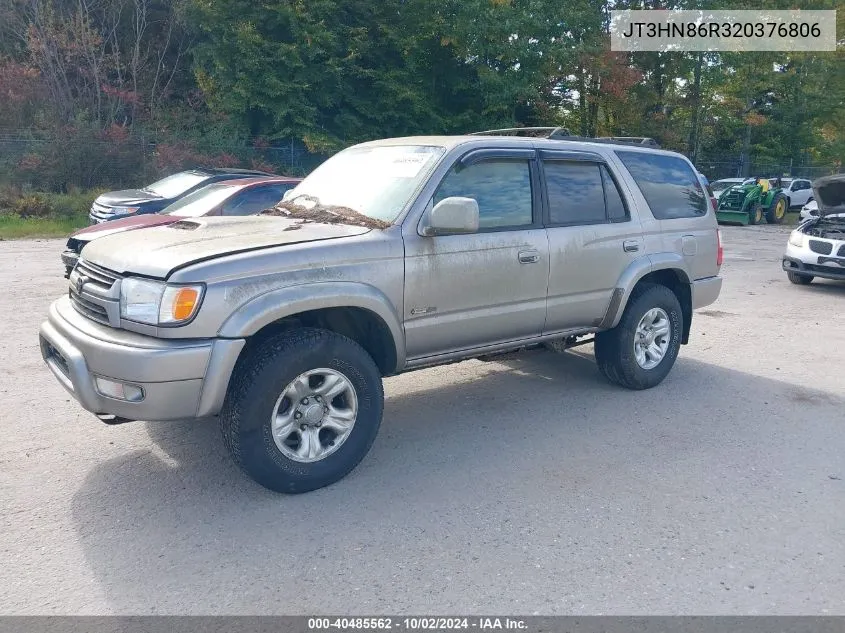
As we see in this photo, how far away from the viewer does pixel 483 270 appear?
4.61 meters

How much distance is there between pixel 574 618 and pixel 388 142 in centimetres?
356

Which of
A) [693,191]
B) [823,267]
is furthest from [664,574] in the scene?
[823,267]

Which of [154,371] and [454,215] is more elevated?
[454,215]

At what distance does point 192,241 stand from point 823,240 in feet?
33.7

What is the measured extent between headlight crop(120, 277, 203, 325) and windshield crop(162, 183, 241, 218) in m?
5.85

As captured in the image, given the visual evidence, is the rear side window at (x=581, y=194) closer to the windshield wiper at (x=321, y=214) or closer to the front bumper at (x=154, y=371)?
the windshield wiper at (x=321, y=214)

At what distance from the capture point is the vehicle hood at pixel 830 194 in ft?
35.5

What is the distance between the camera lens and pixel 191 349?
351 cm

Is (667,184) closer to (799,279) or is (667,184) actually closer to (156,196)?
(799,279)

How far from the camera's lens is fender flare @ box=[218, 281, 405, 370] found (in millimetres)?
3613

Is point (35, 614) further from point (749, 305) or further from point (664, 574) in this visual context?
point (749, 305)

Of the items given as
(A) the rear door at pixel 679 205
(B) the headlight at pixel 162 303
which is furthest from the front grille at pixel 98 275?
(A) the rear door at pixel 679 205

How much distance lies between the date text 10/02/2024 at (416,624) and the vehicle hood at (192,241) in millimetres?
1844

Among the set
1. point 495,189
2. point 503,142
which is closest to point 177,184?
point 503,142
